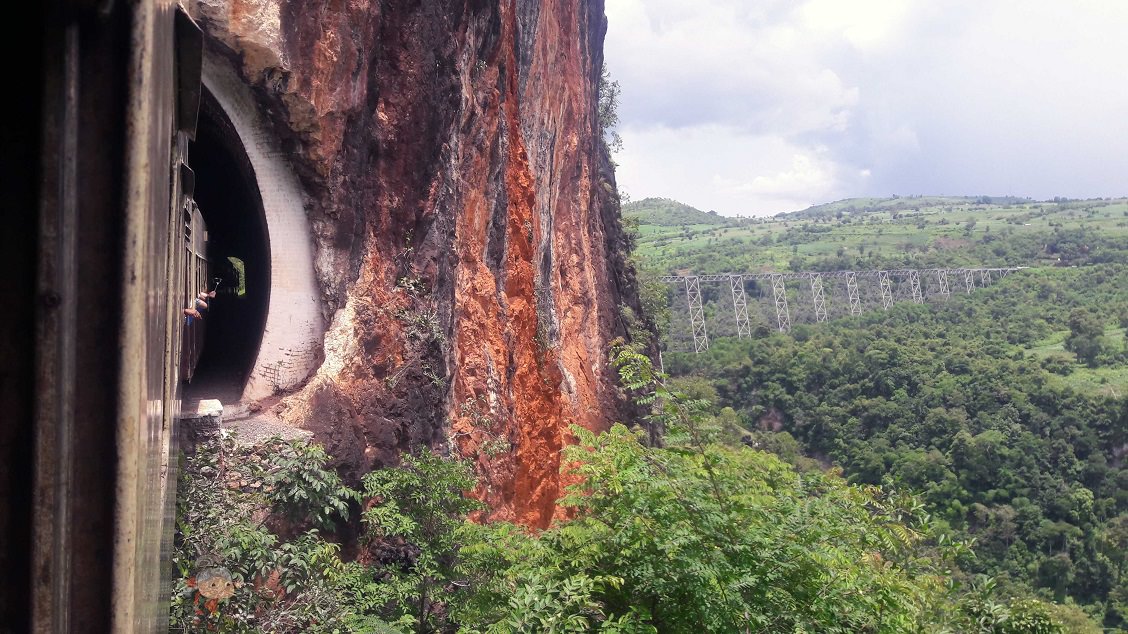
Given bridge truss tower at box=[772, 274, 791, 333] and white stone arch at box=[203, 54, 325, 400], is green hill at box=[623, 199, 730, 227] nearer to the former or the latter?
bridge truss tower at box=[772, 274, 791, 333]

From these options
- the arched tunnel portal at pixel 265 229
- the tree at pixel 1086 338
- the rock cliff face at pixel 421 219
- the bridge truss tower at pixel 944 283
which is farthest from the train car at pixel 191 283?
the bridge truss tower at pixel 944 283

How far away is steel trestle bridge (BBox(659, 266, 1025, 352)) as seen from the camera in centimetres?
6378

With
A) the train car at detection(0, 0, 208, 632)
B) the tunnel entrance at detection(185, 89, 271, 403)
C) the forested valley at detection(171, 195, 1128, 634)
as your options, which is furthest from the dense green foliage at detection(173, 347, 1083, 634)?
the train car at detection(0, 0, 208, 632)

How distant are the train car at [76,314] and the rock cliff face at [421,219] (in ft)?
20.5

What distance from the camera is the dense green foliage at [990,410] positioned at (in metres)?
30.9

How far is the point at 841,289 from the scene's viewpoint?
77250mm

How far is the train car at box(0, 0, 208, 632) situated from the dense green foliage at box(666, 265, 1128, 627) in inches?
897

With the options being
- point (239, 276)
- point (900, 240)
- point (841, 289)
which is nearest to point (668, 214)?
point (900, 240)

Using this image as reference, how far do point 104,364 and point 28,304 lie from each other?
0.58ft

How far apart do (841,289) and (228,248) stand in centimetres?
7385

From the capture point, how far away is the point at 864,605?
20.4ft

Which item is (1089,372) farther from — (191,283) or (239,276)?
(191,283)

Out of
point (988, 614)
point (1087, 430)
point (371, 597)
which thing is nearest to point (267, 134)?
point (371, 597)

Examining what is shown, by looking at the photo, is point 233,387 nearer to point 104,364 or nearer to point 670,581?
point 670,581
